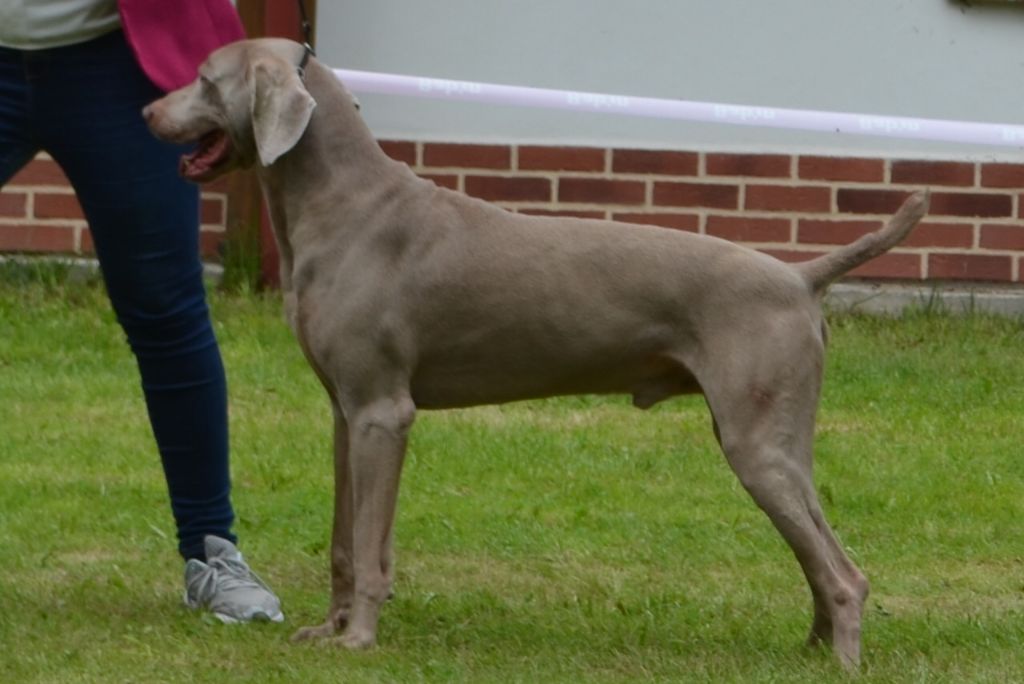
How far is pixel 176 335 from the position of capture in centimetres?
521

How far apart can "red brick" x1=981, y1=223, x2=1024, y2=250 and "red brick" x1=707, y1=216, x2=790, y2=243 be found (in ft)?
3.27

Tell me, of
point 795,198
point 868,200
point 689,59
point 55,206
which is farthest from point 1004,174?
point 55,206

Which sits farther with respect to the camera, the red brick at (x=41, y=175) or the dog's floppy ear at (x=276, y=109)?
the red brick at (x=41, y=175)

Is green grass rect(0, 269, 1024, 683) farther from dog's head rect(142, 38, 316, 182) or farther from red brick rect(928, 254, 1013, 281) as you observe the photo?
dog's head rect(142, 38, 316, 182)

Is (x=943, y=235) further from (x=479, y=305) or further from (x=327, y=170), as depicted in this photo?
(x=327, y=170)

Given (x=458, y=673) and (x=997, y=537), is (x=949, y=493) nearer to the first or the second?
(x=997, y=537)

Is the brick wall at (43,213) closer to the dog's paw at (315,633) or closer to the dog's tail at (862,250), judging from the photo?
the dog's paw at (315,633)

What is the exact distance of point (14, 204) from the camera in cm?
949

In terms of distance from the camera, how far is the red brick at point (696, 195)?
9570 mm

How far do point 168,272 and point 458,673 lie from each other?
1.31 metres

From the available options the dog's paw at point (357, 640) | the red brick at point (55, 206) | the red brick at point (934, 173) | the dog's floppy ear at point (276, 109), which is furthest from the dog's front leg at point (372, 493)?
the red brick at point (934, 173)

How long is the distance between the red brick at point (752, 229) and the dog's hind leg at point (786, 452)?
15.7 ft

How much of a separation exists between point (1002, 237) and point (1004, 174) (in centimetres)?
32

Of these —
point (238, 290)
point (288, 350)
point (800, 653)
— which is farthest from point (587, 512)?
point (238, 290)
